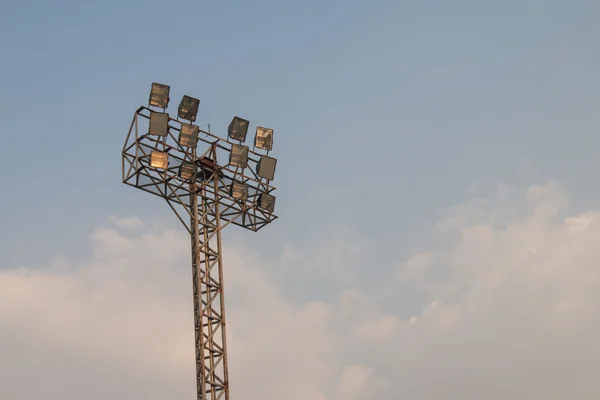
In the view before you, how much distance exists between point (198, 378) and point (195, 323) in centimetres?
226

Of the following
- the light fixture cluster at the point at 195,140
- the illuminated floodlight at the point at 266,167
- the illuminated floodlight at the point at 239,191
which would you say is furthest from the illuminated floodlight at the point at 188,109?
the illuminated floodlight at the point at 266,167

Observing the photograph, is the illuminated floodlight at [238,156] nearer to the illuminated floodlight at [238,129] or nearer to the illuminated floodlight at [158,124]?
the illuminated floodlight at [238,129]

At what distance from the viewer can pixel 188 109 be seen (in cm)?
4391

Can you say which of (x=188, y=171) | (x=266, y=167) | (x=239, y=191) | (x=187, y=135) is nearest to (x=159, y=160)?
(x=188, y=171)

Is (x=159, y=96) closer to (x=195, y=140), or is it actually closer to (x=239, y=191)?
(x=195, y=140)

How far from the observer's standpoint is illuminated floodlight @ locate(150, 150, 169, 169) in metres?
42.0

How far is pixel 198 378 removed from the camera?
39281mm

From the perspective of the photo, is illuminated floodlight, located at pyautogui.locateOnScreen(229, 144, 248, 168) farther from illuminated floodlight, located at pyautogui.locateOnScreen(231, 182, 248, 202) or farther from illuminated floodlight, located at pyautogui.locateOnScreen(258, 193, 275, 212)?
illuminated floodlight, located at pyautogui.locateOnScreen(258, 193, 275, 212)

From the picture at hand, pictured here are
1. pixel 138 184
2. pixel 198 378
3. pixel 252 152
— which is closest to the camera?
pixel 198 378

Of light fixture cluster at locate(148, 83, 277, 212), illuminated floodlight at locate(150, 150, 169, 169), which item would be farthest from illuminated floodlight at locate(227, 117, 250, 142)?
illuminated floodlight at locate(150, 150, 169, 169)

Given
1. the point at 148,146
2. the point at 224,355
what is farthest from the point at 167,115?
the point at 224,355

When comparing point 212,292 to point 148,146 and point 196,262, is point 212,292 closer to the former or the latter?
point 196,262

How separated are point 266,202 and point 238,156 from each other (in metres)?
2.62

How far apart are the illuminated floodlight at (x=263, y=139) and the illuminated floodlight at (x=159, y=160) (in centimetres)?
552
